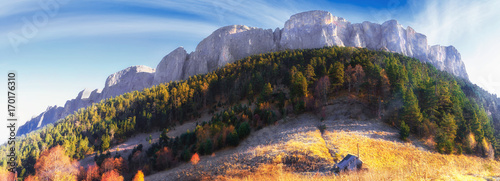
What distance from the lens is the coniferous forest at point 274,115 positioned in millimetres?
34062

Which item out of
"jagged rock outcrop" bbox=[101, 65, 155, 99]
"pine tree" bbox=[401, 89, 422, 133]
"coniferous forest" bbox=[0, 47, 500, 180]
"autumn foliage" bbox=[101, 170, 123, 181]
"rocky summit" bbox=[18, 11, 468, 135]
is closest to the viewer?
"pine tree" bbox=[401, 89, 422, 133]

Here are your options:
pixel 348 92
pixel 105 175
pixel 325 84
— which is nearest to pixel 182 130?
pixel 105 175

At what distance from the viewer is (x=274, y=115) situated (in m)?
43.2

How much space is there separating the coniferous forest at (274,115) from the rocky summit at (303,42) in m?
57.4

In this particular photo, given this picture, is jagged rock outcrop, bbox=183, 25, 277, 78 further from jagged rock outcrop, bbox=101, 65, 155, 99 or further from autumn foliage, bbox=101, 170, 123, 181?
autumn foliage, bbox=101, 170, 123, 181

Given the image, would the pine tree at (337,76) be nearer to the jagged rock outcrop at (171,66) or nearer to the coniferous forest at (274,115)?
the coniferous forest at (274,115)

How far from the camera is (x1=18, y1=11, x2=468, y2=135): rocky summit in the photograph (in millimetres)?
128250

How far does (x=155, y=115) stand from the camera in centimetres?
7400

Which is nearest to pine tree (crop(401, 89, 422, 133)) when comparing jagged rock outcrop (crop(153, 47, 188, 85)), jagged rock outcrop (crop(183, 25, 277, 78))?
jagged rock outcrop (crop(183, 25, 277, 78))

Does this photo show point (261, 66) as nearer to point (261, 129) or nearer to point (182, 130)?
point (182, 130)

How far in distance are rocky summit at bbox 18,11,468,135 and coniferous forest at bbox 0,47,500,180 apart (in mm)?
57444

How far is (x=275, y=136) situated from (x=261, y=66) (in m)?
50.2

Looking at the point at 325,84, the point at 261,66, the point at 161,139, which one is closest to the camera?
the point at 325,84

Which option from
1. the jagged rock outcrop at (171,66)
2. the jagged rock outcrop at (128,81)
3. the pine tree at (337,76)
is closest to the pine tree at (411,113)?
the pine tree at (337,76)
